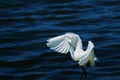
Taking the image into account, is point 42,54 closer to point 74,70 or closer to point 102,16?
point 74,70

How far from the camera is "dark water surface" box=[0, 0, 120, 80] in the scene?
9703mm

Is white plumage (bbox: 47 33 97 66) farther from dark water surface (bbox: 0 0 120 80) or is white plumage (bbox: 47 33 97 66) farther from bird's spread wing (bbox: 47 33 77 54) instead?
dark water surface (bbox: 0 0 120 80)

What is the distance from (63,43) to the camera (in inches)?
268

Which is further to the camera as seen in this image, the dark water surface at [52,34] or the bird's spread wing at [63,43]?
the dark water surface at [52,34]

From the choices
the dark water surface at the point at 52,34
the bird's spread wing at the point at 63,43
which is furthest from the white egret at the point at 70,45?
the dark water surface at the point at 52,34

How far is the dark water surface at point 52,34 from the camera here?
382 inches

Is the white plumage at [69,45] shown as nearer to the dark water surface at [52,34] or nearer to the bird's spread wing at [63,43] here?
the bird's spread wing at [63,43]

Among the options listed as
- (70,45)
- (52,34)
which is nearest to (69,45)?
(70,45)

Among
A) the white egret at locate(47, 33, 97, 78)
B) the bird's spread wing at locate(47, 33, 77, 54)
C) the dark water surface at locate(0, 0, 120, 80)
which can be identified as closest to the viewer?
the white egret at locate(47, 33, 97, 78)

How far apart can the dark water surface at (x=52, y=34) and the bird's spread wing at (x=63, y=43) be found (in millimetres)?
2590

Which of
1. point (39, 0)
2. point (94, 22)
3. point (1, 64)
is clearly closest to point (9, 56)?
point (1, 64)

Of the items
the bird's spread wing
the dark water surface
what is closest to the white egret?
the bird's spread wing

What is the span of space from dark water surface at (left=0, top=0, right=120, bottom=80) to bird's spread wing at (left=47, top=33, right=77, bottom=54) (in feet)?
8.50

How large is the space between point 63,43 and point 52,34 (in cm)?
486
